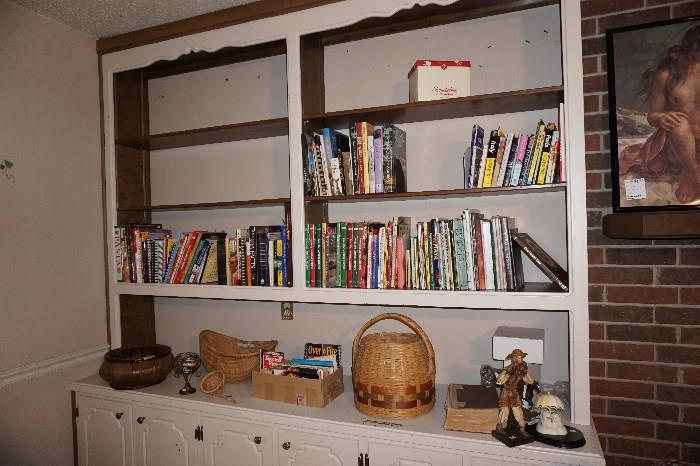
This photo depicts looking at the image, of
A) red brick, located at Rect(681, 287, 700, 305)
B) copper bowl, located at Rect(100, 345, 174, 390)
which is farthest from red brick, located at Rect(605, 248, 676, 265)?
copper bowl, located at Rect(100, 345, 174, 390)

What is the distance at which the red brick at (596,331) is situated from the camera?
1.75m

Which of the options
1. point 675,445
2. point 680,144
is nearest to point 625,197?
point 680,144

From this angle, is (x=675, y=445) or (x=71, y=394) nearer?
(x=675, y=445)

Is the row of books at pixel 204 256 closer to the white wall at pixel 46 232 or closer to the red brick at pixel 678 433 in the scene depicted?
the white wall at pixel 46 232

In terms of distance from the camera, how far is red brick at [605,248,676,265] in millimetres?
1670

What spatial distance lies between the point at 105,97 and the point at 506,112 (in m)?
2.20

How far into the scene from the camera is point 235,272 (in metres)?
2.21

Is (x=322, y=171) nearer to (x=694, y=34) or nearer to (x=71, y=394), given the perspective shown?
(x=694, y=34)

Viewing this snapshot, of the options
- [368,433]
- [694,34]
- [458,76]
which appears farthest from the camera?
[458,76]

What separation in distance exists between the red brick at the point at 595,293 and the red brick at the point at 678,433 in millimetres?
522

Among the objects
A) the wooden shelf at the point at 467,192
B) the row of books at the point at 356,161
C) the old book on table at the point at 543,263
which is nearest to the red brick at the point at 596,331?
the old book on table at the point at 543,263

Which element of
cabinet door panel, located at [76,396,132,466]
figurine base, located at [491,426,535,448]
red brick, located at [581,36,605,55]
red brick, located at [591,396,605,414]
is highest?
red brick, located at [581,36,605,55]

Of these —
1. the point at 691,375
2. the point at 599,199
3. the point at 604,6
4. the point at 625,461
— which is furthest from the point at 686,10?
the point at 625,461

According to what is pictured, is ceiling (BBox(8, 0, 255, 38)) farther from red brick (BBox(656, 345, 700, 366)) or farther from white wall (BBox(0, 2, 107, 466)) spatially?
red brick (BBox(656, 345, 700, 366))
